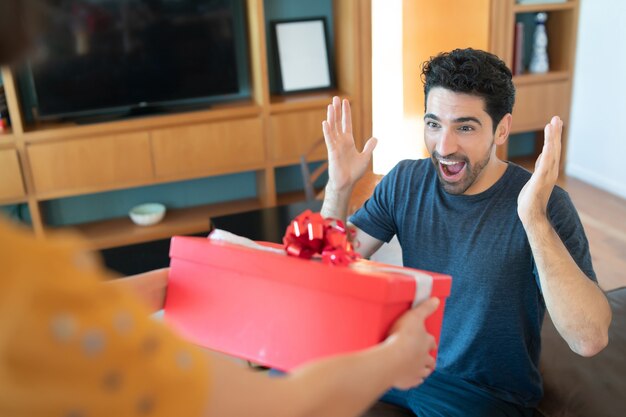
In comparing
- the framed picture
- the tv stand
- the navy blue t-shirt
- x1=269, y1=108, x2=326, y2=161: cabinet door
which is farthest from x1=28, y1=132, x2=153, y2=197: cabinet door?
the navy blue t-shirt

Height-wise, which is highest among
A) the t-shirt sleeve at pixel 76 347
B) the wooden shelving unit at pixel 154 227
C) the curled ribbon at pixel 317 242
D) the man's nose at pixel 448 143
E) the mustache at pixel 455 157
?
the t-shirt sleeve at pixel 76 347

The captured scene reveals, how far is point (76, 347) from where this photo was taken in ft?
1.65

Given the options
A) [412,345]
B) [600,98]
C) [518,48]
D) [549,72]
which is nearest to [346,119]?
[412,345]

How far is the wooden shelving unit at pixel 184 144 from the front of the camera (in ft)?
10.9

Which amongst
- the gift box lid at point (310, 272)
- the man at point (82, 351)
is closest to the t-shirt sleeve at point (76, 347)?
the man at point (82, 351)

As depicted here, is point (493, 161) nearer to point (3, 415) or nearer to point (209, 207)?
point (3, 415)

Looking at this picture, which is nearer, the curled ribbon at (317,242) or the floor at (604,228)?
the curled ribbon at (317,242)

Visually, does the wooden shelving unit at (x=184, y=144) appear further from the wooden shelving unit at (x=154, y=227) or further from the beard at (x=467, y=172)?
the beard at (x=467, y=172)

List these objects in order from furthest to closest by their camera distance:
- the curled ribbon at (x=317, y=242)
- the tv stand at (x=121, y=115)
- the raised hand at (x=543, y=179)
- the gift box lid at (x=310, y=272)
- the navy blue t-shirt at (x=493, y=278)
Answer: the tv stand at (x=121, y=115) < the navy blue t-shirt at (x=493, y=278) < the raised hand at (x=543, y=179) < the curled ribbon at (x=317, y=242) < the gift box lid at (x=310, y=272)

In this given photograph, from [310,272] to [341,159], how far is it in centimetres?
59

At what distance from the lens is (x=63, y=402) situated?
0.49 meters

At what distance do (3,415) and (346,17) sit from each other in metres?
3.53

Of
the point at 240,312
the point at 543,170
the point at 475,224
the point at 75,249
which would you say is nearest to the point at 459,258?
the point at 475,224

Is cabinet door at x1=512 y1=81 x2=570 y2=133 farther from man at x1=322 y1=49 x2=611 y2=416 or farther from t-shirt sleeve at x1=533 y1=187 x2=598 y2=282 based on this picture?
t-shirt sleeve at x1=533 y1=187 x2=598 y2=282
